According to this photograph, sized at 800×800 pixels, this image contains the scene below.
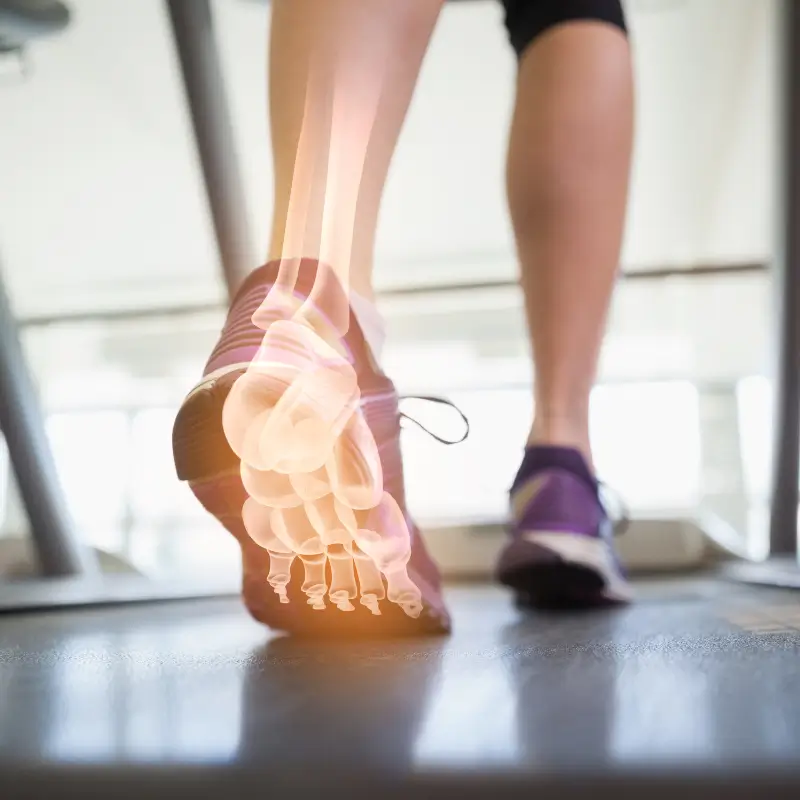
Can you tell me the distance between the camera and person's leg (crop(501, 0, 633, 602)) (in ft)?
2.83

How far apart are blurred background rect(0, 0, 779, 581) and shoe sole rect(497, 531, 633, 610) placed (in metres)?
0.28

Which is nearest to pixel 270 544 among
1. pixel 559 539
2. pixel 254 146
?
pixel 559 539

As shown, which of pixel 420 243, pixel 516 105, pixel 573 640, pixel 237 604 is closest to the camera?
pixel 573 640

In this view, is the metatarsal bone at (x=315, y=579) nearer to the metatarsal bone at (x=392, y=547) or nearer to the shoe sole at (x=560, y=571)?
the metatarsal bone at (x=392, y=547)

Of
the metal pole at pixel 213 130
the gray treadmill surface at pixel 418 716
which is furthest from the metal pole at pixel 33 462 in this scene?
the gray treadmill surface at pixel 418 716

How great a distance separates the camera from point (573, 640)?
1.79ft

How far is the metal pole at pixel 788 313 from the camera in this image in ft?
4.26

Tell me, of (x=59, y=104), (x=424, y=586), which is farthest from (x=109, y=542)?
(x=424, y=586)

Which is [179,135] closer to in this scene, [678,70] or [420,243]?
[420,243]

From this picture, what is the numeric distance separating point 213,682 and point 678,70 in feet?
7.34

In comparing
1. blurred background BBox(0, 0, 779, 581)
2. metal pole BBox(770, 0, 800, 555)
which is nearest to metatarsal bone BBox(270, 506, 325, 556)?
blurred background BBox(0, 0, 779, 581)

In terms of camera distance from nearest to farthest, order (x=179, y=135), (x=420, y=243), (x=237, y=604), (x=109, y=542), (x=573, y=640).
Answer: (x=573, y=640) → (x=237, y=604) → (x=109, y=542) → (x=179, y=135) → (x=420, y=243)

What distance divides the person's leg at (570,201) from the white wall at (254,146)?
47cm

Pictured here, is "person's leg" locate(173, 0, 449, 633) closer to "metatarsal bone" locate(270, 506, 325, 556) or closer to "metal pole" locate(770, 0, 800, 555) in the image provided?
"metatarsal bone" locate(270, 506, 325, 556)
